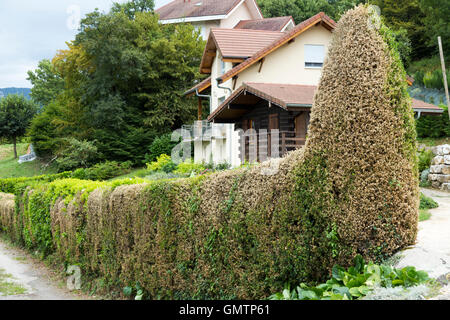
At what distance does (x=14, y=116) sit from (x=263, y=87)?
41823 mm

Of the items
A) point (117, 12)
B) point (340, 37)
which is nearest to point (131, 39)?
point (117, 12)

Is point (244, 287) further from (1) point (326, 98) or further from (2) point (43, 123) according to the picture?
(2) point (43, 123)

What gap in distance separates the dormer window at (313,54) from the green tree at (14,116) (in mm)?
39594

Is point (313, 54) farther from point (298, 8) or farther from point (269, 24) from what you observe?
point (298, 8)

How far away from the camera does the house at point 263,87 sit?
61.5ft

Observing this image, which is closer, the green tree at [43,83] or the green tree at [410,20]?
the green tree at [410,20]

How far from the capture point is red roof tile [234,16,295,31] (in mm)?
35531

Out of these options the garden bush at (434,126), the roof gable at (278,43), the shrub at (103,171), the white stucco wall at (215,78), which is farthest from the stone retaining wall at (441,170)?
the shrub at (103,171)

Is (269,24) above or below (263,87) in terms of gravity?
above

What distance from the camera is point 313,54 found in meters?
23.9

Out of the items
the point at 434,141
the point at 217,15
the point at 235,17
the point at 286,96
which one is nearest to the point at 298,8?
the point at 235,17

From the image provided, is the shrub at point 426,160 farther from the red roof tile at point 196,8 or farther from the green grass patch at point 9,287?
the red roof tile at point 196,8

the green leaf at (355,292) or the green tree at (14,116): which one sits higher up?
the green tree at (14,116)

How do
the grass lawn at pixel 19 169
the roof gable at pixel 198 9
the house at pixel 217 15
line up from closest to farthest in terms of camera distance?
the grass lawn at pixel 19 169 → the house at pixel 217 15 → the roof gable at pixel 198 9
